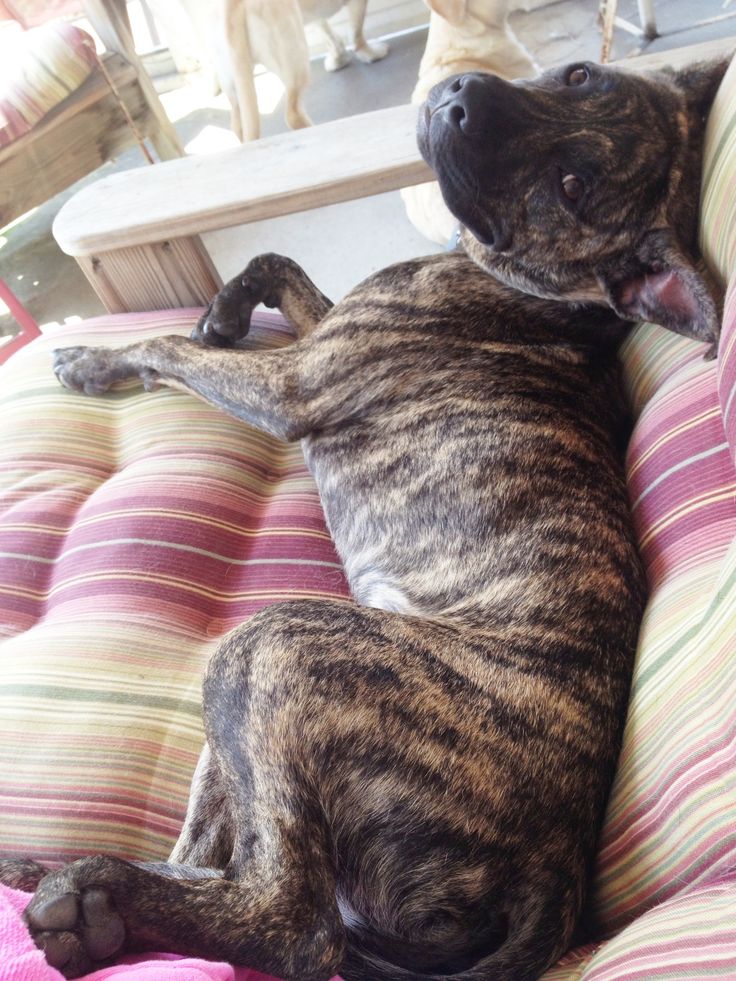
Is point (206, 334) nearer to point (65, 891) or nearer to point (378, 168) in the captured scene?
point (378, 168)

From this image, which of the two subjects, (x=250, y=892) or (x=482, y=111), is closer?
(x=250, y=892)

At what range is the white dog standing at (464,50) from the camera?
3.33 metres

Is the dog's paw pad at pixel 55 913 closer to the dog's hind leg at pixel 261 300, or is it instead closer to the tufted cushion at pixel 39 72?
the dog's hind leg at pixel 261 300

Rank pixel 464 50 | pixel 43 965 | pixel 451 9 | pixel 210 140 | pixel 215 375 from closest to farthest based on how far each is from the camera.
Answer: pixel 43 965
pixel 215 375
pixel 451 9
pixel 464 50
pixel 210 140

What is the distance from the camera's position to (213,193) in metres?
1.85

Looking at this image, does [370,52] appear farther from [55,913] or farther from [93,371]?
[55,913]

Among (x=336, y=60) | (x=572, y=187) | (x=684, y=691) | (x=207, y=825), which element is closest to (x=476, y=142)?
(x=572, y=187)

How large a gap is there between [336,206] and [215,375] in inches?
99.5

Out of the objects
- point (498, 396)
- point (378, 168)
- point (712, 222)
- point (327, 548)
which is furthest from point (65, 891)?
point (378, 168)

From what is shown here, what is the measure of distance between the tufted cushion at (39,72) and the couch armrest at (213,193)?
1.35 m

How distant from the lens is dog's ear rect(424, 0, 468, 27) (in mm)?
3297

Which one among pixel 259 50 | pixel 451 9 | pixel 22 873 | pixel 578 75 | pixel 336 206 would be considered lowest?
pixel 336 206

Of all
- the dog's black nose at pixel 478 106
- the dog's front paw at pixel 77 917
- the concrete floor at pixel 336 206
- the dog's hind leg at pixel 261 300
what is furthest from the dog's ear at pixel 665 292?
the concrete floor at pixel 336 206

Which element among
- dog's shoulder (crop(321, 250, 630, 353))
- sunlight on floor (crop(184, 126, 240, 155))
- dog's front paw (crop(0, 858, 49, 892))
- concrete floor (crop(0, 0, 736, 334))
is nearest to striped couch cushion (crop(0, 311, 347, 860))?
dog's front paw (crop(0, 858, 49, 892))
